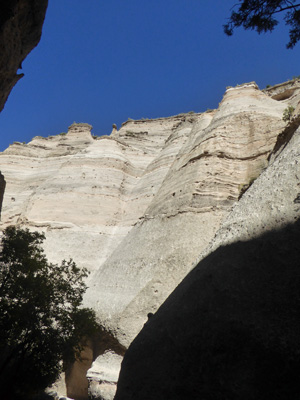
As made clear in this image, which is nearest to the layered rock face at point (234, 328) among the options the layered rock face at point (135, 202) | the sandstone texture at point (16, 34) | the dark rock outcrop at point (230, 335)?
the dark rock outcrop at point (230, 335)

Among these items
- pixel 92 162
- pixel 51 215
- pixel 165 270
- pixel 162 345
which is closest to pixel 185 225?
pixel 165 270

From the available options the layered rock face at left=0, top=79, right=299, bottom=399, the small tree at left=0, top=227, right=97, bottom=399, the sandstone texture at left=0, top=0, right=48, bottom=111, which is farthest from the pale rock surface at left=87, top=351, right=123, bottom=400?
the sandstone texture at left=0, top=0, right=48, bottom=111

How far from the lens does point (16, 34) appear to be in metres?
8.55

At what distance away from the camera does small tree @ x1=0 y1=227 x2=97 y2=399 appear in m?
8.16

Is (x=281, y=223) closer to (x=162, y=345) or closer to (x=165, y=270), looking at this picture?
(x=162, y=345)

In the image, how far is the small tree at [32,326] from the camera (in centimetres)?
816

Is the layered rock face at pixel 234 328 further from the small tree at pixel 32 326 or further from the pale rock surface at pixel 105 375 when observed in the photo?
the pale rock surface at pixel 105 375

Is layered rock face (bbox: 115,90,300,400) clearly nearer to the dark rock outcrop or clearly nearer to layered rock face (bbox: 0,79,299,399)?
the dark rock outcrop

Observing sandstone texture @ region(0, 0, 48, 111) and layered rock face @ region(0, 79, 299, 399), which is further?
layered rock face @ region(0, 79, 299, 399)

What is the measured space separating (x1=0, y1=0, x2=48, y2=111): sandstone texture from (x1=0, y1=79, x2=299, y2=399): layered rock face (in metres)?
7.03

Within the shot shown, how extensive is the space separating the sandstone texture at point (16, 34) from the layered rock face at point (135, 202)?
7.03m

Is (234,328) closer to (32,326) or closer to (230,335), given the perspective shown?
(230,335)

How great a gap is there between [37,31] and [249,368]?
10.4 meters

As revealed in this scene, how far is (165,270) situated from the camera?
1070 centimetres
